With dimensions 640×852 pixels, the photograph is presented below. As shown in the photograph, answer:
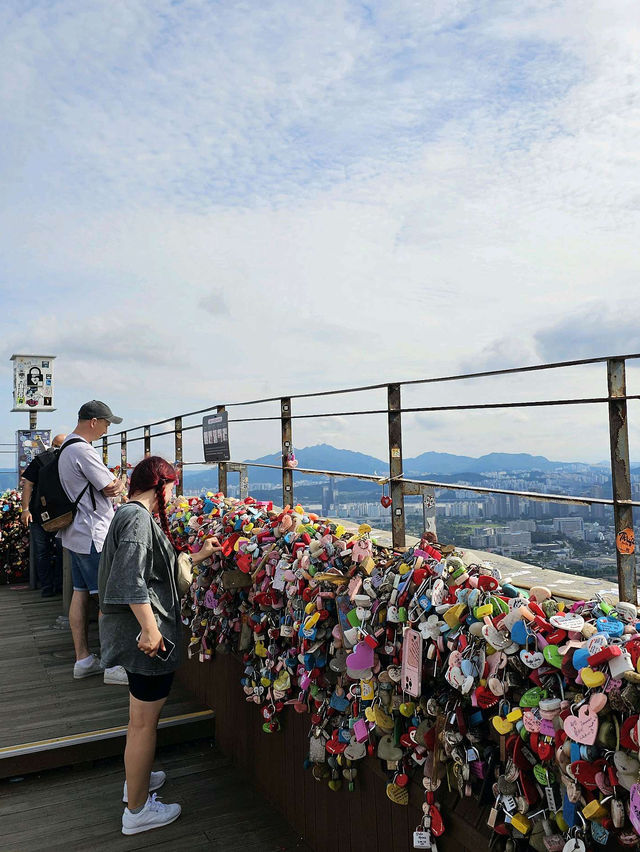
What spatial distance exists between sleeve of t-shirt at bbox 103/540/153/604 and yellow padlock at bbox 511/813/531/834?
144 centimetres

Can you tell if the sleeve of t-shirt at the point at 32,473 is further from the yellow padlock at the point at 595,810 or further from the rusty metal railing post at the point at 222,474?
the yellow padlock at the point at 595,810

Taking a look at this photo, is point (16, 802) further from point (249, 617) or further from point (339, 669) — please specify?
point (339, 669)

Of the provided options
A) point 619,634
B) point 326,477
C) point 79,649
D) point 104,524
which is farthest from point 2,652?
point 619,634

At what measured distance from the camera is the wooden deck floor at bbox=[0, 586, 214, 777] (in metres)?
3.39

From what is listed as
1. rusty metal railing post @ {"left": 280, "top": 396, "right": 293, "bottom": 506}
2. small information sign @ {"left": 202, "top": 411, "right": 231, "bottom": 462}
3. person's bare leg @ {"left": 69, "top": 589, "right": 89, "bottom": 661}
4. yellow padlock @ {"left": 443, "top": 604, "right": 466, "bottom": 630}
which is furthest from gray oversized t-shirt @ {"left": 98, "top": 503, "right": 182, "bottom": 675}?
small information sign @ {"left": 202, "top": 411, "right": 231, "bottom": 462}

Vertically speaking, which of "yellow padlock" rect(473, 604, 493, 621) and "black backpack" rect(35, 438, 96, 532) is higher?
"black backpack" rect(35, 438, 96, 532)

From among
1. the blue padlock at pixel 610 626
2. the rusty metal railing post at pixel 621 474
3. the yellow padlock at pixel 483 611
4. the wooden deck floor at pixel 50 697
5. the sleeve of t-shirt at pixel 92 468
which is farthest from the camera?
the sleeve of t-shirt at pixel 92 468

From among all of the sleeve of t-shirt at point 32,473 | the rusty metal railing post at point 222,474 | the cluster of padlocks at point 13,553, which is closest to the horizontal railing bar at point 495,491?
the rusty metal railing post at point 222,474

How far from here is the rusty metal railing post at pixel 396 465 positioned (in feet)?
12.4

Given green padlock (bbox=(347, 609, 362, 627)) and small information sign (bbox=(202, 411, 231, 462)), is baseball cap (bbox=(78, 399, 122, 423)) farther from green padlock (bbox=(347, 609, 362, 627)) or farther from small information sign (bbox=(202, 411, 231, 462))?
green padlock (bbox=(347, 609, 362, 627))

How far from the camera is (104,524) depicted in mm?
4016

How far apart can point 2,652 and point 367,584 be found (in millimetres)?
3920

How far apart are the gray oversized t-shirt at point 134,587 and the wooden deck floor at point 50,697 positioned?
119cm

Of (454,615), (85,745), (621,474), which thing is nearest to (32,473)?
(85,745)
